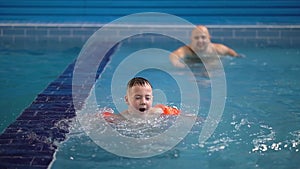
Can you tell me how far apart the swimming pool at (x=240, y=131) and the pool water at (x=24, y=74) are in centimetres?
69

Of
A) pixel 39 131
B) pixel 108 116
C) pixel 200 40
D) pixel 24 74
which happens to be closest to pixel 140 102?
pixel 108 116

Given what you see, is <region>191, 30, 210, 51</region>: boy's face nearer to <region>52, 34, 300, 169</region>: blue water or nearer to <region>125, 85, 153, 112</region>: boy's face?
<region>52, 34, 300, 169</region>: blue water

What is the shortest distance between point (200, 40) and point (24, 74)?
7.97 ft

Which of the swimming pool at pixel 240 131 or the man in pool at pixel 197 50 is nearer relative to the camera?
the swimming pool at pixel 240 131

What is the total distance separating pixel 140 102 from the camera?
4.41m

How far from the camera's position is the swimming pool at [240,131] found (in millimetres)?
3723

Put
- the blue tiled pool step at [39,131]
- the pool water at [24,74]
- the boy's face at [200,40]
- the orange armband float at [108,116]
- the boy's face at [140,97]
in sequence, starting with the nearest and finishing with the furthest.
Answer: the blue tiled pool step at [39,131] → the boy's face at [140,97] → the orange armband float at [108,116] → the pool water at [24,74] → the boy's face at [200,40]

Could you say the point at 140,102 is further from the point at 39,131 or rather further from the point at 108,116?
the point at 39,131

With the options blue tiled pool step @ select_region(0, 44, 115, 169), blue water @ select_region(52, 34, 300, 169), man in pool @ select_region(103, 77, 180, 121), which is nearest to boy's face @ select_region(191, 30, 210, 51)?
blue water @ select_region(52, 34, 300, 169)

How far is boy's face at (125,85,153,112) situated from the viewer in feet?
14.3

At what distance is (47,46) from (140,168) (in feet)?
18.2

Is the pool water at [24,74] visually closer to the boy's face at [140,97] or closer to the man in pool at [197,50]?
the boy's face at [140,97]

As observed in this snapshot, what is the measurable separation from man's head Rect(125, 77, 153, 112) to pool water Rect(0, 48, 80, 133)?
1086mm

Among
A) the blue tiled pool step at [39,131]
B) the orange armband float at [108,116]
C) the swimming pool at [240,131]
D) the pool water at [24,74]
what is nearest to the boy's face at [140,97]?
the orange armband float at [108,116]
